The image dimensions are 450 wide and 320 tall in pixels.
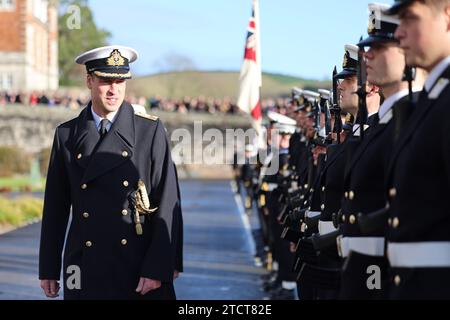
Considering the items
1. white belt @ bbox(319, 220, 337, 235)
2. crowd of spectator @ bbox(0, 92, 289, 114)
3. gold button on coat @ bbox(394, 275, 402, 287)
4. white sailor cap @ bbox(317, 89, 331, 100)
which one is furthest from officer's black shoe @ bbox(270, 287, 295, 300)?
crowd of spectator @ bbox(0, 92, 289, 114)

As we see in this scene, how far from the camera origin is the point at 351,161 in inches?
224

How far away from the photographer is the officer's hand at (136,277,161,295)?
6.42 metres

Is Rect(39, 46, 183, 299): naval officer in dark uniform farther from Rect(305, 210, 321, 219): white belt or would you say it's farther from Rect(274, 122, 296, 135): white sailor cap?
Rect(274, 122, 296, 135): white sailor cap

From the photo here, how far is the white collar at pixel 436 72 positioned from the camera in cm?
463

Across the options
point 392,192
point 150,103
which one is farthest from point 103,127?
point 150,103

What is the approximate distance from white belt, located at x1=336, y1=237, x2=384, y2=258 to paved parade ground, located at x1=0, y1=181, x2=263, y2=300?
7.05m

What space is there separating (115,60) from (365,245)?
2.20m

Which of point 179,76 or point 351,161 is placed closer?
point 351,161

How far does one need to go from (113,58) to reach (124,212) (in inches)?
38.2

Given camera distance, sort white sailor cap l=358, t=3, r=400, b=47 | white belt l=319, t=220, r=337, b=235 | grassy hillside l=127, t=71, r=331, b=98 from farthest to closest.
Answer: grassy hillside l=127, t=71, r=331, b=98
white belt l=319, t=220, r=337, b=235
white sailor cap l=358, t=3, r=400, b=47
